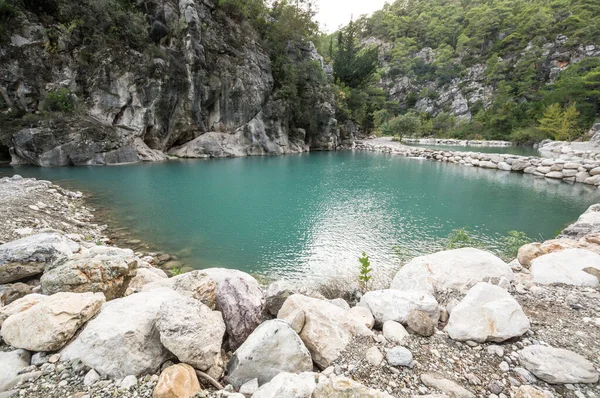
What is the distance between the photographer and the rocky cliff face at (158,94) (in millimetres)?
22719

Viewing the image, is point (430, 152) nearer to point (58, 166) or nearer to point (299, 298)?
point (299, 298)

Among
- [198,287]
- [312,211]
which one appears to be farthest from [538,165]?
[198,287]

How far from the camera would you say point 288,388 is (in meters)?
2.05

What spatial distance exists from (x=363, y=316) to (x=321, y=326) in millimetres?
883

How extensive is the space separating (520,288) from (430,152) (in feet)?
106

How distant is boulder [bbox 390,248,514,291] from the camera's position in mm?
4625

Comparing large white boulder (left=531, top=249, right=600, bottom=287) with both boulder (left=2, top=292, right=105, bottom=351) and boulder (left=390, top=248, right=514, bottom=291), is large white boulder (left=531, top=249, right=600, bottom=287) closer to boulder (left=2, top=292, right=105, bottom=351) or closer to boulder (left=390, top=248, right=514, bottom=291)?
boulder (left=390, top=248, right=514, bottom=291)

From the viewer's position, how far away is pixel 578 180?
19.1 metres

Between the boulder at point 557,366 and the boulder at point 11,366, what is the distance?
14.4ft

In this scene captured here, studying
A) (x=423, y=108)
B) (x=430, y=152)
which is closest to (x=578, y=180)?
(x=430, y=152)

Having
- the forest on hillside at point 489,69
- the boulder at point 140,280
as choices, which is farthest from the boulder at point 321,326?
the forest on hillside at point 489,69

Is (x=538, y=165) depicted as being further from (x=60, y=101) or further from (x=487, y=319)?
(x=60, y=101)

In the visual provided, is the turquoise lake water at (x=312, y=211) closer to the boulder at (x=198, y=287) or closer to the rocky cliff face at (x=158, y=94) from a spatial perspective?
the boulder at (x=198, y=287)

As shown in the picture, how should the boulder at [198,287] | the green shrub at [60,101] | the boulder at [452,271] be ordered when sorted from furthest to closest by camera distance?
the green shrub at [60,101] → the boulder at [452,271] → the boulder at [198,287]
